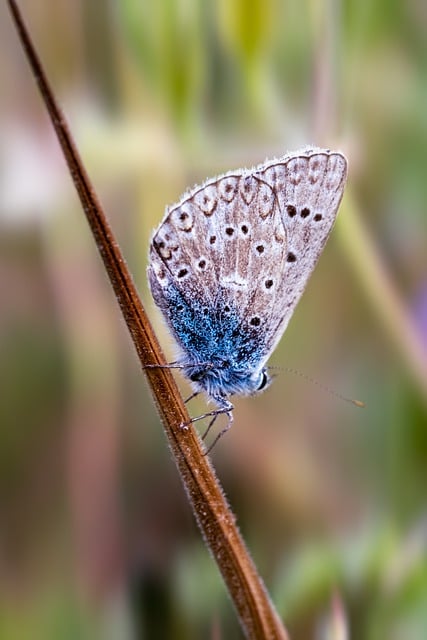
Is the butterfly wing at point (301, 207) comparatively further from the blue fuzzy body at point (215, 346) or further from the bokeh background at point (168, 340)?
the bokeh background at point (168, 340)

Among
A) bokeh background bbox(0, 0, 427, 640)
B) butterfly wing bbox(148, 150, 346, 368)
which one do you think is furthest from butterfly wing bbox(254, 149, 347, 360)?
bokeh background bbox(0, 0, 427, 640)

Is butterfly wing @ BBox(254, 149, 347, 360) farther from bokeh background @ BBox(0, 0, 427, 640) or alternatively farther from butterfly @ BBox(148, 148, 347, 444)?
bokeh background @ BBox(0, 0, 427, 640)

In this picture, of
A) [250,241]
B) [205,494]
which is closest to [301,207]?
[250,241]

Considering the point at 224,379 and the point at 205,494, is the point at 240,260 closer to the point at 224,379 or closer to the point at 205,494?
the point at 224,379

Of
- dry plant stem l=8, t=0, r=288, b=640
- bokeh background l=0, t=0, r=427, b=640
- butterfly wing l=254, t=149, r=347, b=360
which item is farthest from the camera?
bokeh background l=0, t=0, r=427, b=640

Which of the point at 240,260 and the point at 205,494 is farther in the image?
the point at 240,260

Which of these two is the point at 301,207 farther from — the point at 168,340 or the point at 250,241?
the point at 168,340

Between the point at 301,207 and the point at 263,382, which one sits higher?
the point at 301,207

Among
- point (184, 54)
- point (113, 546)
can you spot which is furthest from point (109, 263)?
point (113, 546)
